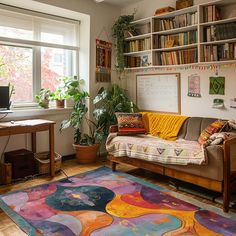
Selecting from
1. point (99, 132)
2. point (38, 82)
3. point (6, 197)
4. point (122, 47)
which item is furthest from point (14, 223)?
point (122, 47)

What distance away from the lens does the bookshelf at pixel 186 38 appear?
327 cm

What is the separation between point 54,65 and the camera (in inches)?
169

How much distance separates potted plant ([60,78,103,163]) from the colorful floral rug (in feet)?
2.92

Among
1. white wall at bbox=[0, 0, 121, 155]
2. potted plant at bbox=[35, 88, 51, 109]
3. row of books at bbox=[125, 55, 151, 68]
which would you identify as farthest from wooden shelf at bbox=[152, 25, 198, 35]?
potted plant at bbox=[35, 88, 51, 109]

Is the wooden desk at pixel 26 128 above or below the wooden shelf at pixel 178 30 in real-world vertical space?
below

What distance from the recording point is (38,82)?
409cm

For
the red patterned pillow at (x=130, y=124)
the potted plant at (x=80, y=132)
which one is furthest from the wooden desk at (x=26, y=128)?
the red patterned pillow at (x=130, y=124)

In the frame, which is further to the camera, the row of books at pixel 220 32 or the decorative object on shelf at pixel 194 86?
the decorative object on shelf at pixel 194 86

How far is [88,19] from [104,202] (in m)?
2.97

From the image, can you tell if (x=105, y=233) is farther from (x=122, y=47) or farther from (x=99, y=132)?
(x=122, y=47)

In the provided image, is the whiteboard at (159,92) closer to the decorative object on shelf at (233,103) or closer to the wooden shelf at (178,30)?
the wooden shelf at (178,30)

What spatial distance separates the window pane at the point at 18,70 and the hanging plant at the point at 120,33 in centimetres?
145

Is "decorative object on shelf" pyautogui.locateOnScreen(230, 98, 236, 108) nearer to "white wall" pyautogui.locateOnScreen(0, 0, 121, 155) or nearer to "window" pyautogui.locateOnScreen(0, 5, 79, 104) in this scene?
"white wall" pyautogui.locateOnScreen(0, 0, 121, 155)

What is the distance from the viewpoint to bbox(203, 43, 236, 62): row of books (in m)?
3.23
